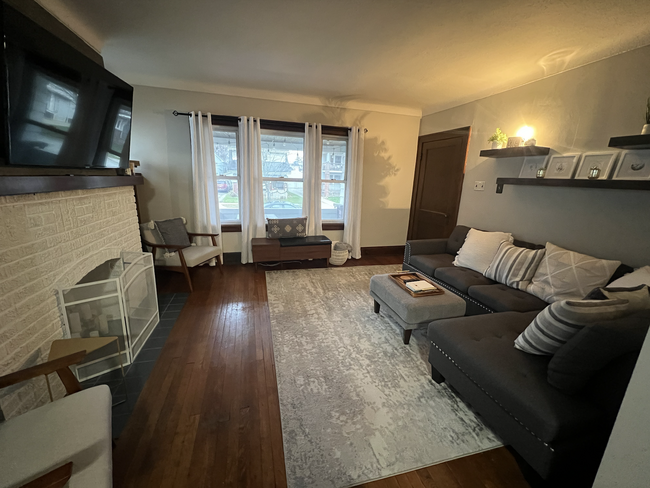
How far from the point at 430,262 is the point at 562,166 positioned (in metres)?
1.57

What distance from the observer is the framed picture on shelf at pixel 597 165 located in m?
2.15

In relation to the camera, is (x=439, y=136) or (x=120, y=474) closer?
(x=120, y=474)

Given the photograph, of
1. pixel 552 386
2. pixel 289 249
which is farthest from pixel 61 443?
pixel 289 249

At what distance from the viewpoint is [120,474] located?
3.93ft

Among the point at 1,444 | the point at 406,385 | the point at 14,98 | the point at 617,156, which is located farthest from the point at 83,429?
the point at 617,156

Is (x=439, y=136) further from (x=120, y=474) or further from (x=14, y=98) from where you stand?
(x=120, y=474)

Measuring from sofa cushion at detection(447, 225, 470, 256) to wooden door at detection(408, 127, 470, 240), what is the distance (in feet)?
1.48

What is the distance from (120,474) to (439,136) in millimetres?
4891

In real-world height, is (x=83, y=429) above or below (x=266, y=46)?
below

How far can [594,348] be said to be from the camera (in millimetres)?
1062

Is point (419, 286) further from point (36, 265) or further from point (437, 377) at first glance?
point (36, 265)

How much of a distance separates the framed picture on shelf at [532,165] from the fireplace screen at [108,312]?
3966 millimetres

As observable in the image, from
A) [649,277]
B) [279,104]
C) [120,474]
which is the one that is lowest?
[120,474]

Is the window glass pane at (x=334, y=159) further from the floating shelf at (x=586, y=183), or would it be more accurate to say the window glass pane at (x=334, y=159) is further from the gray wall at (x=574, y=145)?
the floating shelf at (x=586, y=183)
